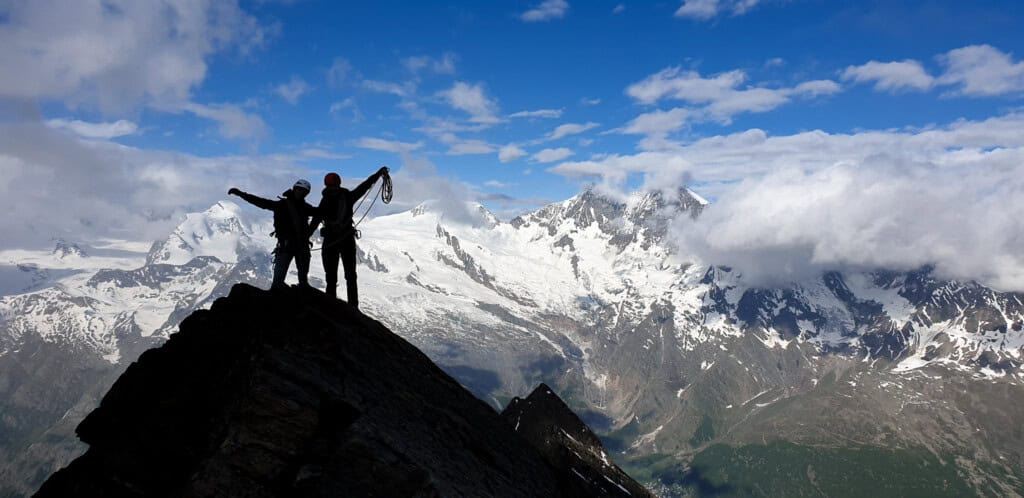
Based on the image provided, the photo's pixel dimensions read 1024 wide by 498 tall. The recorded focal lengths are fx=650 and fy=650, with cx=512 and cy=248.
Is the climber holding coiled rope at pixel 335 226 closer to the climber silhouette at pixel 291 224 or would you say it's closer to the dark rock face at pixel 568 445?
the climber silhouette at pixel 291 224

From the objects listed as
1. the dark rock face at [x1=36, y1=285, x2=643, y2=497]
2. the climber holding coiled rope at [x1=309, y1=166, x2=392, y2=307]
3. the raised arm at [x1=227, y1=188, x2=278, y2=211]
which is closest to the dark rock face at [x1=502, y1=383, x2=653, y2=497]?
the dark rock face at [x1=36, y1=285, x2=643, y2=497]

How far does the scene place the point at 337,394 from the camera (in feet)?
49.7

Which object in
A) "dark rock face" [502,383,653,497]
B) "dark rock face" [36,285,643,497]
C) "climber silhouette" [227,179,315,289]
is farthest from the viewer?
"dark rock face" [502,383,653,497]

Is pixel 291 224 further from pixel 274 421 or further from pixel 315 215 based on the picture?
pixel 274 421

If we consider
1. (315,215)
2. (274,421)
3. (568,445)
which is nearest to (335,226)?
(315,215)

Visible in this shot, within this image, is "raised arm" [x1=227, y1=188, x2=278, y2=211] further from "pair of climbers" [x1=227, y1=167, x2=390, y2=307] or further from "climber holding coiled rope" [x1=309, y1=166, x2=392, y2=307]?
"climber holding coiled rope" [x1=309, y1=166, x2=392, y2=307]

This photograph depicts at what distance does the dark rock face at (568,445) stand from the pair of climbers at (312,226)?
11770mm

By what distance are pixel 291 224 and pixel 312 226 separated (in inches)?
40.2

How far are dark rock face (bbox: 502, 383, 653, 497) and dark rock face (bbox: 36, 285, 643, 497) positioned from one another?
10.2 meters

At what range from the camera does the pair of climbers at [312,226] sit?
66.5 ft

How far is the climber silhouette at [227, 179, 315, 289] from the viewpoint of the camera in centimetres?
2023

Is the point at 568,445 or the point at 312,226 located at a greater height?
the point at 312,226

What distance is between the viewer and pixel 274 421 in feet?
45.7

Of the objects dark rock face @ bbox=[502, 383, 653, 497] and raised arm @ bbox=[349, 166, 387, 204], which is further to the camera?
dark rock face @ bbox=[502, 383, 653, 497]
